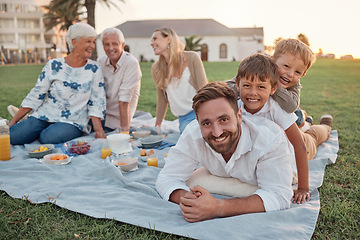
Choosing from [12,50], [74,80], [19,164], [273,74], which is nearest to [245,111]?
[273,74]

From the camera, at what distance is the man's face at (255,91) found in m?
2.54

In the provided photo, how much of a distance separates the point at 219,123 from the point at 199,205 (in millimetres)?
605

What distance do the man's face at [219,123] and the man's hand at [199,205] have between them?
1.08 feet

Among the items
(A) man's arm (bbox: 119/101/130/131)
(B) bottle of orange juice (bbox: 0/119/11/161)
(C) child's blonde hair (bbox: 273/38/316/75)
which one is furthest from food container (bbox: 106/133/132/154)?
(C) child's blonde hair (bbox: 273/38/316/75)

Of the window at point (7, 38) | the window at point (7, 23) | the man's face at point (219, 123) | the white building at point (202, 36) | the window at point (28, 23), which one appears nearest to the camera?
the man's face at point (219, 123)

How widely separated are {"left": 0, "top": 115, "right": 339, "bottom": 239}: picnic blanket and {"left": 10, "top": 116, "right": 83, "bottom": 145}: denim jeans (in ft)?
1.08

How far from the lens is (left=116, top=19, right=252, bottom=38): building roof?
4466 centimetres

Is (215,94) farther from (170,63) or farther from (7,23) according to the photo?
(7,23)

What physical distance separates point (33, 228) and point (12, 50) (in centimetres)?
6446

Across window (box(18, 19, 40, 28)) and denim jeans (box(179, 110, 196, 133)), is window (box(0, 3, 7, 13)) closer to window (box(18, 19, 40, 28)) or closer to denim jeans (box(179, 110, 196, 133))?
window (box(18, 19, 40, 28))

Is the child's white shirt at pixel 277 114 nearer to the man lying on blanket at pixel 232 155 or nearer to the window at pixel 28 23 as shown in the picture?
the man lying on blanket at pixel 232 155

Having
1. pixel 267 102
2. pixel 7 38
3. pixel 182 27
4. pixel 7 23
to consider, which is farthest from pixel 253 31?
pixel 267 102

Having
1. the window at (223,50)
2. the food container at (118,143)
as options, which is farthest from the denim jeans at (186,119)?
the window at (223,50)

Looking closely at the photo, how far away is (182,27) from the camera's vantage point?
45125 millimetres
